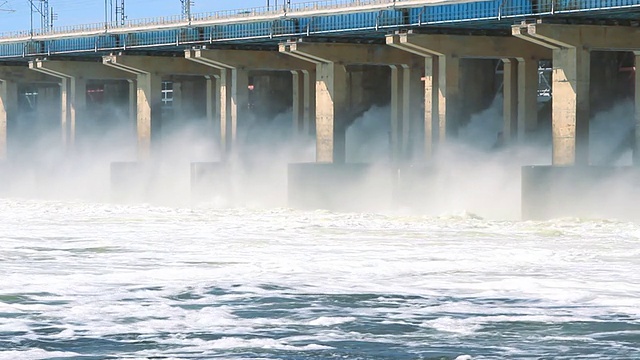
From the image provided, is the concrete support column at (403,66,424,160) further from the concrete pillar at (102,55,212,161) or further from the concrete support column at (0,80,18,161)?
the concrete support column at (0,80,18,161)

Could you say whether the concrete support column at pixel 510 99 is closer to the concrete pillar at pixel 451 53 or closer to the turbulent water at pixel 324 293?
the concrete pillar at pixel 451 53

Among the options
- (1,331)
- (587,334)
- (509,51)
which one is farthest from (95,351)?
(509,51)

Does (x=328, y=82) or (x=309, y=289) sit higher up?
(x=328, y=82)

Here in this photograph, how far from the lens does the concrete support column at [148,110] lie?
2867 inches

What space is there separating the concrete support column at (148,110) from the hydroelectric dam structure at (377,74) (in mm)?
74

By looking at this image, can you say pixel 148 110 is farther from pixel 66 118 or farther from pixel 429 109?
pixel 429 109

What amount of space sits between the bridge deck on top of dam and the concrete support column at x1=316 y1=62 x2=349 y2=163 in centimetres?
186

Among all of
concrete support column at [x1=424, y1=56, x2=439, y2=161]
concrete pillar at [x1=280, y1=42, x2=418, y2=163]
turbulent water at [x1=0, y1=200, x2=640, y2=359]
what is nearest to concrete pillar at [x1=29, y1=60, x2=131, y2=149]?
concrete pillar at [x1=280, y1=42, x2=418, y2=163]

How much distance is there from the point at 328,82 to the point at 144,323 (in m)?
38.5

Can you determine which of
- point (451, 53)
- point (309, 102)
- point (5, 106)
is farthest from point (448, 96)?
point (5, 106)

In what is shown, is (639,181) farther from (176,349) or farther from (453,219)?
(176,349)

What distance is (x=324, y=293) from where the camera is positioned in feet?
86.4

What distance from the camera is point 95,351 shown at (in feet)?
64.7

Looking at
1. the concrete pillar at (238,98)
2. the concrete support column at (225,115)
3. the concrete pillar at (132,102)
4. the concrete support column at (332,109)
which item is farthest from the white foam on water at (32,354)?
the concrete pillar at (132,102)
